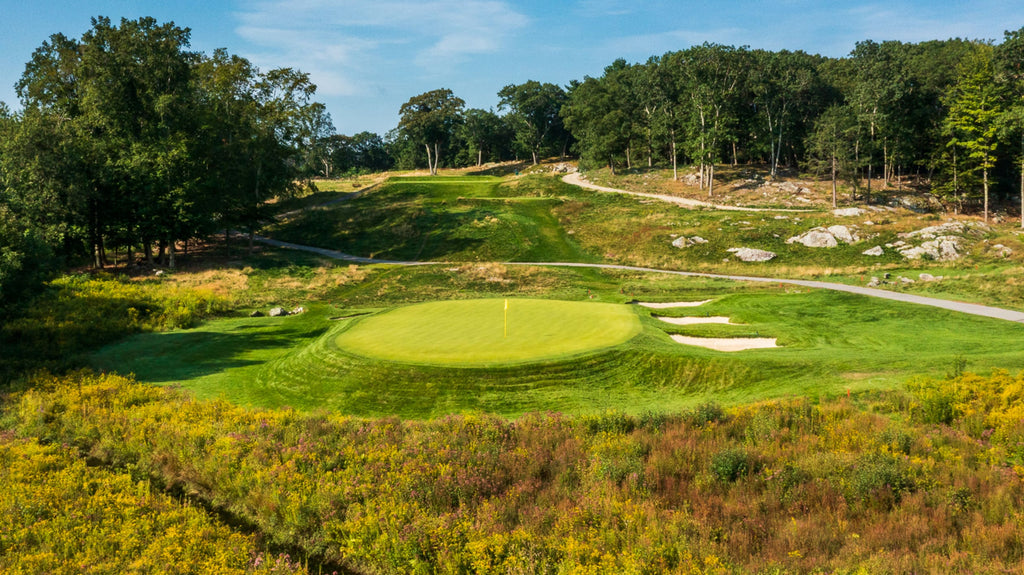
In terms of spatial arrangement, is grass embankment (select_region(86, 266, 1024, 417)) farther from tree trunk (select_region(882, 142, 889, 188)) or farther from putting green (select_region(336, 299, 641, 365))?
tree trunk (select_region(882, 142, 889, 188))

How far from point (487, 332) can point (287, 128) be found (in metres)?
46.2

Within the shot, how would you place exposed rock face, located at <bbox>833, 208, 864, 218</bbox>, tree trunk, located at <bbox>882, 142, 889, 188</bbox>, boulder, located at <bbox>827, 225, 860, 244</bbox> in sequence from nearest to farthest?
1. boulder, located at <bbox>827, 225, 860, 244</bbox>
2. exposed rock face, located at <bbox>833, 208, 864, 218</bbox>
3. tree trunk, located at <bbox>882, 142, 889, 188</bbox>

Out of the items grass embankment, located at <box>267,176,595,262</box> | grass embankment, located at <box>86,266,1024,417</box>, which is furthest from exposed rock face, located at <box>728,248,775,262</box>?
grass embankment, located at <box>86,266,1024,417</box>

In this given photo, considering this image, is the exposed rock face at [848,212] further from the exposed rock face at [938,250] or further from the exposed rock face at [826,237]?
the exposed rock face at [938,250]

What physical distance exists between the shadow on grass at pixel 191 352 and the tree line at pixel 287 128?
487 centimetres

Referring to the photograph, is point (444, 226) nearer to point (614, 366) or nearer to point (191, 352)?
point (191, 352)

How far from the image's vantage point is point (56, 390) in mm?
16250

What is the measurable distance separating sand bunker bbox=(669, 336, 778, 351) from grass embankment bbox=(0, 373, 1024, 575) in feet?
20.8

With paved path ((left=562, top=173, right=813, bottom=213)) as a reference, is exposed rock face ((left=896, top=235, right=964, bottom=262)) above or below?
below

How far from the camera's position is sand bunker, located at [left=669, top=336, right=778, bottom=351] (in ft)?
Answer: 64.8

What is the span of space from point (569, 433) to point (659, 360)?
591cm

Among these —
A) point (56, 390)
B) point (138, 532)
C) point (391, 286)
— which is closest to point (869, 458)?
point (138, 532)

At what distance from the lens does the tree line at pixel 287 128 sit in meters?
38.7

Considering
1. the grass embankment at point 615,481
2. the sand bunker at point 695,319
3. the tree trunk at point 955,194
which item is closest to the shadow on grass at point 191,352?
the grass embankment at point 615,481
